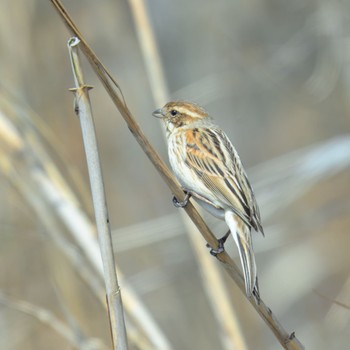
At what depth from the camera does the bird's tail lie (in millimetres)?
2194

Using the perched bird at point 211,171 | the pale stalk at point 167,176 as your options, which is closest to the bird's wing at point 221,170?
the perched bird at point 211,171

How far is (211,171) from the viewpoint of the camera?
2828mm

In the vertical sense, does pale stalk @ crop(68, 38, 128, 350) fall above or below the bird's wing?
below

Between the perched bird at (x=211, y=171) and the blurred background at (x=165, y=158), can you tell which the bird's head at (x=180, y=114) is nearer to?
the perched bird at (x=211, y=171)

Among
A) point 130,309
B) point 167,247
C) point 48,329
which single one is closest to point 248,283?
point 130,309

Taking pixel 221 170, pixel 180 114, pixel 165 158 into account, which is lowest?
pixel 221 170

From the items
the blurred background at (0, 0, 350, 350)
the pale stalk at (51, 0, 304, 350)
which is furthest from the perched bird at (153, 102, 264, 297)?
the blurred background at (0, 0, 350, 350)

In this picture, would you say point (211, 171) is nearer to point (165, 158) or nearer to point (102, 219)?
point (102, 219)

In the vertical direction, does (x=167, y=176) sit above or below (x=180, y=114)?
below

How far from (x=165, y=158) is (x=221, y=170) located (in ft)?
6.82

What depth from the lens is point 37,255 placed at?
4.23 metres

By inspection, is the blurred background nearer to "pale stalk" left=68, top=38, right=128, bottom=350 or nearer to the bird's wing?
the bird's wing

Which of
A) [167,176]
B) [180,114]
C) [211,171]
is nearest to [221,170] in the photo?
[211,171]

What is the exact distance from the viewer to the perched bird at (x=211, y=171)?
259cm
